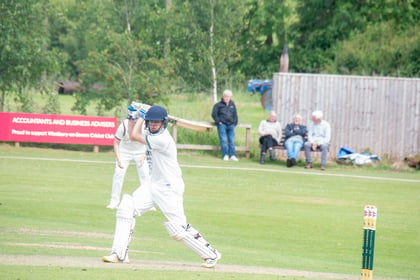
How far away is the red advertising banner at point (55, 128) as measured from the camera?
28.2 meters

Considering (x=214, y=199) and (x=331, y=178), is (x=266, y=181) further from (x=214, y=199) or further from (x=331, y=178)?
(x=214, y=199)

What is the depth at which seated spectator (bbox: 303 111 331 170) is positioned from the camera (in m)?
26.0

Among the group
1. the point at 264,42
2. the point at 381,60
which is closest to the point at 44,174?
the point at 381,60

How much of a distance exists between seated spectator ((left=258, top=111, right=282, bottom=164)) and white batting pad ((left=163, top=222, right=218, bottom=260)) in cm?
1643

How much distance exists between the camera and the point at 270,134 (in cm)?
2681

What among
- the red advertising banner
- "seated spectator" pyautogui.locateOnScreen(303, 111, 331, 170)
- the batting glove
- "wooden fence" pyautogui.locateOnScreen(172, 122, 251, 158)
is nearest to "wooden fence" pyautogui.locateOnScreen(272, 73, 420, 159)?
"wooden fence" pyautogui.locateOnScreen(172, 122, 251, 158)

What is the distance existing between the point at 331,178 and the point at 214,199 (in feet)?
18.9

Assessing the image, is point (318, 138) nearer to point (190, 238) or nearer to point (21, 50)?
point (21, 50)

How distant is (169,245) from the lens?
→ 13.3 m

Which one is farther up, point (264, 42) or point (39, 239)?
point (264, 42)

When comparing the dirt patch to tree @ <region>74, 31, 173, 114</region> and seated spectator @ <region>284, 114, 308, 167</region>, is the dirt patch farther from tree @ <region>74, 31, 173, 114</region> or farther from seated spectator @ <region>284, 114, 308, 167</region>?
tree @ <region>74, 31, 173, 114</region>

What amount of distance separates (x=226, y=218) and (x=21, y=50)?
676 inches

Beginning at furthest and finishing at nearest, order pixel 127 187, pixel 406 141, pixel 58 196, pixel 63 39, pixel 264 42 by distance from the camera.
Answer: pixel 63 39
pixel 264 42
pixel 406 141
pixel 127 187
pixel 58 196

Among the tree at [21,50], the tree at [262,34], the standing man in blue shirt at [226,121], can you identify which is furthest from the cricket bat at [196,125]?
the tree at [262,34]
